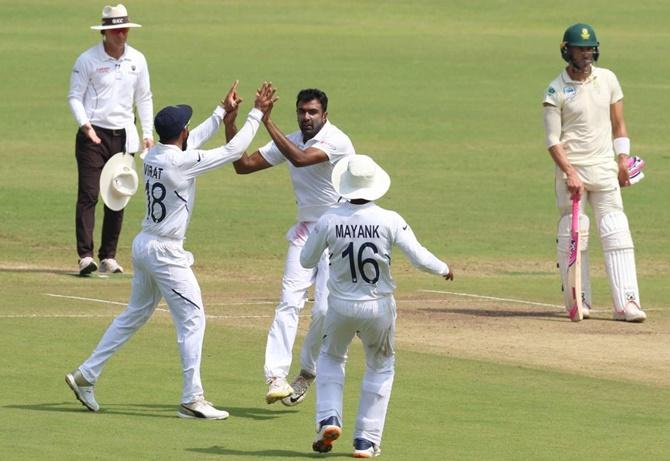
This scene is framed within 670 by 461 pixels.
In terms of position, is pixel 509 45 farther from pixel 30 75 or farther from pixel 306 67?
pixel 30 75

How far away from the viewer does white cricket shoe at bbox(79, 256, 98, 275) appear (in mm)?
19703

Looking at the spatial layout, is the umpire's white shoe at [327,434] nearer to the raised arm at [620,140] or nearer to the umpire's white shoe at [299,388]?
the umpire's white shoe at [299,388]

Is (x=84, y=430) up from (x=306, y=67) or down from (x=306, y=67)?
down

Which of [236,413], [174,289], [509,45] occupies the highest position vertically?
[509,45]

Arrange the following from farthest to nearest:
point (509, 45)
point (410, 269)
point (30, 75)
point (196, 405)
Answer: point (509, 45)
point (30, 75)
point (410, 269)
point (196, 405)

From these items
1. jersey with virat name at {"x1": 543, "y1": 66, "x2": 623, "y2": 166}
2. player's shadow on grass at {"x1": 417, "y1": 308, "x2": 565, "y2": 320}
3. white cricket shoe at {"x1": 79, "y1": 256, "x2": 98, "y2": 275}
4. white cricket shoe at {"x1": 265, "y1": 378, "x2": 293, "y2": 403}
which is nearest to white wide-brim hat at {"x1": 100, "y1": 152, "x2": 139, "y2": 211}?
white cricket shoe at {"x1": 79, "y1": 256, "x2": 98, "y2": 275}

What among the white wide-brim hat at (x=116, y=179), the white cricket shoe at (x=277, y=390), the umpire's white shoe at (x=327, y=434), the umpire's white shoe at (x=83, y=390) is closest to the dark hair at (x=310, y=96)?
the white cricket shoe at (x=277, y=390)

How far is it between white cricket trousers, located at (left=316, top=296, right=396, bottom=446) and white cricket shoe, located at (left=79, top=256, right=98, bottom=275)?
878 centimetres

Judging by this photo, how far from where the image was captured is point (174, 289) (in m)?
12.4

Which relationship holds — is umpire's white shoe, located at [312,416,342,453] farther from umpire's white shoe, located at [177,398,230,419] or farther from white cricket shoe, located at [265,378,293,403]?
white cricket shoe, located at [265,378,293,403]

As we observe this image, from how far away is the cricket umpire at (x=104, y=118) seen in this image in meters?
20.0

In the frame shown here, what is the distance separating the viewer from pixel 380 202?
1058 inches

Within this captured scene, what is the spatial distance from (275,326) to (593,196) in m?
5.23

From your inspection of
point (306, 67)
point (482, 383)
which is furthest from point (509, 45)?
point (482, 383)
